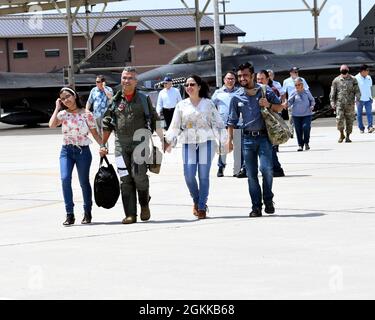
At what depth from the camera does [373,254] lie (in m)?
9.84

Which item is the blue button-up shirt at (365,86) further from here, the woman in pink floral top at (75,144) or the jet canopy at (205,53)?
the woman in pink floral top at (75,144)

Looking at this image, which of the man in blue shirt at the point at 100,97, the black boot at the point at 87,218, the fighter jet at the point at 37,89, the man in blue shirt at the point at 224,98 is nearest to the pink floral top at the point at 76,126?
the black boot at the point at 87,218

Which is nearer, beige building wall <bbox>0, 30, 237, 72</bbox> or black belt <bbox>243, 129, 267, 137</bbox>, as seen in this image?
black belt <bbox>243, 129, 267, 137</bbox>

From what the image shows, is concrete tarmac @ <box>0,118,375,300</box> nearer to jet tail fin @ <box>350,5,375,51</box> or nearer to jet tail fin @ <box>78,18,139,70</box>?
jet tail fin @ <box>350,5,375,51</box>

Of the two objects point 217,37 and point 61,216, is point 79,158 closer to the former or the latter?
point 61,216

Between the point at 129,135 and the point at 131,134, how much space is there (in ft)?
0.09

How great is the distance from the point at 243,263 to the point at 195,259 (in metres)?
0.53

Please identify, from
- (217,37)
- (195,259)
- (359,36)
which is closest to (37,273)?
(195,259)

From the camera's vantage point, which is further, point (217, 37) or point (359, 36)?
point (359, 36)

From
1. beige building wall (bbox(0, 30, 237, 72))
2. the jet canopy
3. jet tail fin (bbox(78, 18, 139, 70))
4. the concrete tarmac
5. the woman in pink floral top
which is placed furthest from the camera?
beige building wall (bbox(0, 30, 237, 72))

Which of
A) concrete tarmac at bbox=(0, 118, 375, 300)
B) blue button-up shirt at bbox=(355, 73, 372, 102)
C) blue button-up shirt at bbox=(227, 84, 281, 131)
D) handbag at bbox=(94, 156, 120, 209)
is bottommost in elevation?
concrete tarmac at bbox=(0, 118, 375, 300)

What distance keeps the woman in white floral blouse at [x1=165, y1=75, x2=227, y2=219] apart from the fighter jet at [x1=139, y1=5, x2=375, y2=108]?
26497 mm

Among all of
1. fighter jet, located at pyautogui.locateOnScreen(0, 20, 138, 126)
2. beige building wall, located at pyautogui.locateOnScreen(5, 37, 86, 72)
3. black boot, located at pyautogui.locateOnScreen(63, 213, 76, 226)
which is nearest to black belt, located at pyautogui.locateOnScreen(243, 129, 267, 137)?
black boot, located at pyautogui.locateOnScreen(63, 213, 76, 226)

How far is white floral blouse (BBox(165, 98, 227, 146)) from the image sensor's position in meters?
13.6
